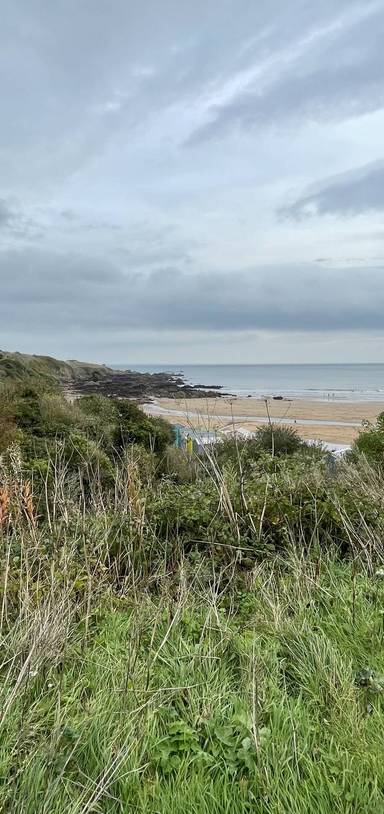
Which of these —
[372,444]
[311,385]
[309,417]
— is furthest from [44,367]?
[372,444]

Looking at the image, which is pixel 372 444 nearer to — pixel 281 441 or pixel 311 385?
pixel 281 441

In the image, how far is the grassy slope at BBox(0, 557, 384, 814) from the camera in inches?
74.7

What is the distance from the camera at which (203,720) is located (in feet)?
7.55

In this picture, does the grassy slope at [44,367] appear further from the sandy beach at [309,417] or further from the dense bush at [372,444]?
the dense bush at [372,444]

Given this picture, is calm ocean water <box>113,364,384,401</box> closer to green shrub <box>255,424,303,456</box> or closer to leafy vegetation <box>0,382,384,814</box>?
green shrub <box>255,424,303,456</box>

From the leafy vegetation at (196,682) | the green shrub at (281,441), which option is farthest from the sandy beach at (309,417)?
the leafy vegetation at (196,682)

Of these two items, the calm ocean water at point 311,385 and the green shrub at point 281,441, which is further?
the calm ocean water at point 311,385

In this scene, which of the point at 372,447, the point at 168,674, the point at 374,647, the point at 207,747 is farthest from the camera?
the point at 372,447

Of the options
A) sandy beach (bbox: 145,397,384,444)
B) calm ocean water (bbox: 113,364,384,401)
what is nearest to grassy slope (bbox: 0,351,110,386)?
sandy beach (bbox: 145,397,384,444)

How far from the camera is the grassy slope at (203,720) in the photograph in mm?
1897

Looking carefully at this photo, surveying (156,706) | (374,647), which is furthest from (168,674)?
(374,647)

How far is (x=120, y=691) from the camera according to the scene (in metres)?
2.46

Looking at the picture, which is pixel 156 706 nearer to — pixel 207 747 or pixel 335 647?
pixel 207 747

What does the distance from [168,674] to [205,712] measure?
433mm
